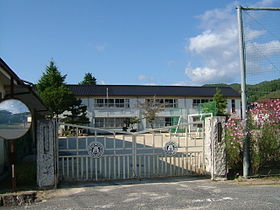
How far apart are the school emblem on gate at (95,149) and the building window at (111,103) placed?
101ft

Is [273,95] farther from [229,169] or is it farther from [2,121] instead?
[2,121]

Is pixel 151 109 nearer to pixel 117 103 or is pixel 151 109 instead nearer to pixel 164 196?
pixel 117 103

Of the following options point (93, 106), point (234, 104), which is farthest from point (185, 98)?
point (93, 106)

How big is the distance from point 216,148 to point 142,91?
32793mm

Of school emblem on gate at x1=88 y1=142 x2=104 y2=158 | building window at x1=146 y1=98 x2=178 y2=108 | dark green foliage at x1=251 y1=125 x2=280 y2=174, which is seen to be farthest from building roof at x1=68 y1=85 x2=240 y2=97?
dark green foliage at x1=251 y1=125 x2=280 y2=174

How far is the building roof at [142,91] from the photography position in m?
39.8

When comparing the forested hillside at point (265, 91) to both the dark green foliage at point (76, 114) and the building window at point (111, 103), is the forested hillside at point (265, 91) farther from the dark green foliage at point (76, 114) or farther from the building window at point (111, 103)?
the building window at point (111, 103)

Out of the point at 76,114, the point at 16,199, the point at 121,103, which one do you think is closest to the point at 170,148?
the point at 16,199

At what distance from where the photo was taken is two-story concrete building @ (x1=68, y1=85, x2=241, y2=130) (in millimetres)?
38844

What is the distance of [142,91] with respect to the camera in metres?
41.3

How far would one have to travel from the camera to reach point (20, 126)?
7.07m

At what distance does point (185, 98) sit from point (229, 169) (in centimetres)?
3248

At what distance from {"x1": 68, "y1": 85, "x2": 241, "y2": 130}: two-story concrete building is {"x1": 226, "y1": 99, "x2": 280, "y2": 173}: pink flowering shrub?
2748cm

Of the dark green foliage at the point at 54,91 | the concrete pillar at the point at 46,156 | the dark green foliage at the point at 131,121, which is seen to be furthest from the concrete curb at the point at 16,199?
the dark green foliage at the point at 131,121
